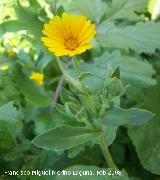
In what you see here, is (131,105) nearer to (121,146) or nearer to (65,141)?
(121,146)

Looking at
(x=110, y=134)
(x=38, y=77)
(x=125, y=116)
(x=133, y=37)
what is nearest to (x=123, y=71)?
(x=133, y=37)

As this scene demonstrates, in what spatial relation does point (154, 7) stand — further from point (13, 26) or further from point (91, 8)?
point (13, 26)

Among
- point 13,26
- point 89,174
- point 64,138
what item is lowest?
point 89,174

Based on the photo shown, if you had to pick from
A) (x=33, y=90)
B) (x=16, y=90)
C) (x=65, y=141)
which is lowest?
(x=16, y=90)

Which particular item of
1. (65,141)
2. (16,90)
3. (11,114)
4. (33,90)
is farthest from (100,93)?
(16,90)

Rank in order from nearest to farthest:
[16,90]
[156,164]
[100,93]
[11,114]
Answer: [100,93], [11,114], [156,164], [16,90]

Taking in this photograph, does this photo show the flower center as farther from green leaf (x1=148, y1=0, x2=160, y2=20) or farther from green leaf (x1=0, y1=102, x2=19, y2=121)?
green leaf (x1=148, y1=0, x2=160, y2=20)
